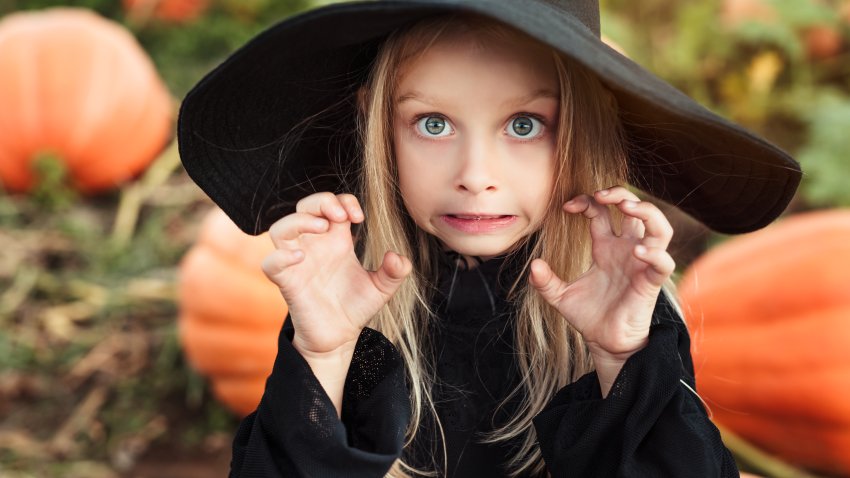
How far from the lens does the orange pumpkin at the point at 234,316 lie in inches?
105

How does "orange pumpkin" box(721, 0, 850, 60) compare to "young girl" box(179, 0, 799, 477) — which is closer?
"young girl" box(179, 0, 799, 477)

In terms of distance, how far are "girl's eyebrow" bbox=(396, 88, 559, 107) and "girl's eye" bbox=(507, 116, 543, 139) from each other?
3 cm

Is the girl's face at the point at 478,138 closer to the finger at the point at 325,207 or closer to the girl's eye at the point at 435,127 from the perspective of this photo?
the girl's eye at the point at 435,127

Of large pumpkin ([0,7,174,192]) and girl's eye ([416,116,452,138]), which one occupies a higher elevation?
girl's eye ([416,116,452,138])

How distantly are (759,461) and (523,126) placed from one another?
1.42m

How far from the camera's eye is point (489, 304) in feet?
5.23

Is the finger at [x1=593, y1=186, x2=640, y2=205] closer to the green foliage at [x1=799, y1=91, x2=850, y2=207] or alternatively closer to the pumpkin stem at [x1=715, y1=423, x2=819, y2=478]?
the pumpkin stem at [x1=715, y1=423, x2=819, y2=478]

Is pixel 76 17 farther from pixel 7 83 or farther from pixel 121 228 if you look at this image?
pixel 121 228

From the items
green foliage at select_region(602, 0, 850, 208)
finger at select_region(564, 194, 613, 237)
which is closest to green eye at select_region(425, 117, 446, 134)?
finger at select_region(564, 194, 613, 237)

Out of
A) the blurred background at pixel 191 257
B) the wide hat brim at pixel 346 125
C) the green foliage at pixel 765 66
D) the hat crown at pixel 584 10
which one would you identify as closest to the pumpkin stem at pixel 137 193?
the blurred background at pixel 191 257

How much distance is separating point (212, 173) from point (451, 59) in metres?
0.41

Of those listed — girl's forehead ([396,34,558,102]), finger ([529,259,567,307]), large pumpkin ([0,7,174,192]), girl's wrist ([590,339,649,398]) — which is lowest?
large pumpkin ([0,7,174,192])

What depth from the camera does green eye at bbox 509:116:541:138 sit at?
1.38 metres

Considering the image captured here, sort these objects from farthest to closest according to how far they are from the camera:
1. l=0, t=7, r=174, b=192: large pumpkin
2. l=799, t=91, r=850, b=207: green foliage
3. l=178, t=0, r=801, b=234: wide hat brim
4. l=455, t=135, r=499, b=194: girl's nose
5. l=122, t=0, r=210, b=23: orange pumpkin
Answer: l=122, t=0, r=210, b=23: orange pumpkin → l=0, t=7, r=174, b=192: large pumpkin → l=799, t=91, r=850, b=207: green foliage → l=455, t=135, r=499, b=194: girl's nose → l=178, t=0, r=801, b=234: wide hat brim
